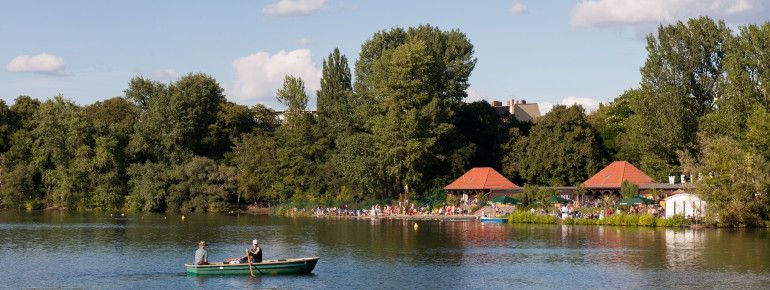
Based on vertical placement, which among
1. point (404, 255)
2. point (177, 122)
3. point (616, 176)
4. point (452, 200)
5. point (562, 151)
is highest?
point (177, 122)

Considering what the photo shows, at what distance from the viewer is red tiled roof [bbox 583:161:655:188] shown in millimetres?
80250

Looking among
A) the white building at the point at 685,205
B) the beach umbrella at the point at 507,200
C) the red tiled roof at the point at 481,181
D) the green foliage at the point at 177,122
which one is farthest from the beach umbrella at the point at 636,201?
the green foliage at the point at 177,122

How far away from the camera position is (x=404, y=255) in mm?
50219

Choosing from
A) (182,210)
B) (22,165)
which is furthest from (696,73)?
(22,165)

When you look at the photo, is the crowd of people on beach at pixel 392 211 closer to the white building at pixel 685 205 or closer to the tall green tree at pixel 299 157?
the tall green tree at pixel 299 157

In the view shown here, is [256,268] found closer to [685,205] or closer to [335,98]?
[685,205]

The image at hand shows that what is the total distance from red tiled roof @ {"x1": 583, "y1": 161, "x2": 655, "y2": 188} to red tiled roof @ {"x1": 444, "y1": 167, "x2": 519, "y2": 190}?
7.21 m

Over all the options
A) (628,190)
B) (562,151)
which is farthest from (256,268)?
(562,151)

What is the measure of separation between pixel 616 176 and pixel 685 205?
35.7ft

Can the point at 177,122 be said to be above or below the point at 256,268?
above

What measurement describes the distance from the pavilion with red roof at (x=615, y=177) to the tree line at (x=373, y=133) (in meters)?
1.73

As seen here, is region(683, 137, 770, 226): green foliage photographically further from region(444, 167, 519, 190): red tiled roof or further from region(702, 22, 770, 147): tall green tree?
region(444, 167, 519, 190): red tiled roof

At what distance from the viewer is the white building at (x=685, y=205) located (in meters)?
69.1

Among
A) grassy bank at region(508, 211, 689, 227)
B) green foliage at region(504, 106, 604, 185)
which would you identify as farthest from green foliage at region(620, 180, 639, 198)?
green foliage at region(504, 106, 604, 185)
